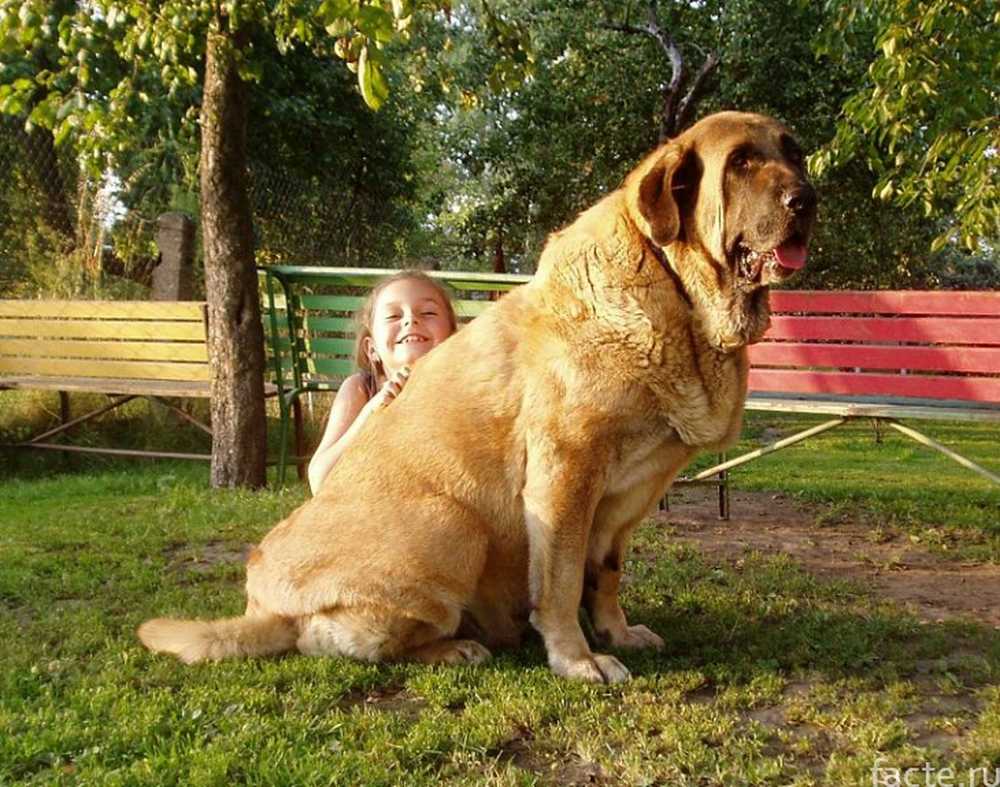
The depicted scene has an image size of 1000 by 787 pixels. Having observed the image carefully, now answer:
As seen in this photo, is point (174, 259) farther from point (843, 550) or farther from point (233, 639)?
point (233, 639)

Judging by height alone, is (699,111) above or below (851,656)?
above

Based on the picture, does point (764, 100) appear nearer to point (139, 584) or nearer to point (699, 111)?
point (699, 111)

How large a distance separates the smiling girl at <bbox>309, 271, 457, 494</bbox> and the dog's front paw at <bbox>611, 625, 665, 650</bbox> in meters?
1.17

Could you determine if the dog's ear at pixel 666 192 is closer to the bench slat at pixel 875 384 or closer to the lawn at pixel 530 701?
the lawn at pixel 530 701

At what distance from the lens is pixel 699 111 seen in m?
16.0

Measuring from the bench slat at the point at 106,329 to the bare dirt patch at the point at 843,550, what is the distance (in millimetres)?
3954

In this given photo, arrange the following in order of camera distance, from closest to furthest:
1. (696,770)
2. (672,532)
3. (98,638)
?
(696,770) → (98,638) → (672,532)

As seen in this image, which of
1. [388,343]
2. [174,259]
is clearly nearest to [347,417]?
[388,343]

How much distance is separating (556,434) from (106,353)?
6.28m

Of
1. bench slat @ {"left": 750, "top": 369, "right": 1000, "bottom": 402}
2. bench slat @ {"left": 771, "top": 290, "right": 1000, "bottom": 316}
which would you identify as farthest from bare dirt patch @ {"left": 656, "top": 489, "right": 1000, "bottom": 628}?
bench slat @ {"left": 771, "top": 290, "right": 1000, "bottom": 316}

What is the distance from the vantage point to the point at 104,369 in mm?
7996

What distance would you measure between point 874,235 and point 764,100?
11.2 ft

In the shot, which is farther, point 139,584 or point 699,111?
point 699,111

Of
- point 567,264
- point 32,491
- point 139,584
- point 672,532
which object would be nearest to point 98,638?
point 139,584
